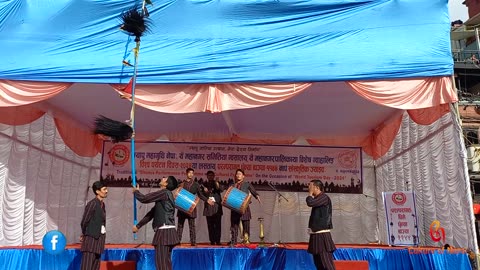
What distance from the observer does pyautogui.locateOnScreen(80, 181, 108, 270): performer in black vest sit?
4.27 m

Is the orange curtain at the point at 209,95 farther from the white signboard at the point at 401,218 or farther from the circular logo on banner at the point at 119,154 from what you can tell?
the circular logo on banner at the point at 119,154

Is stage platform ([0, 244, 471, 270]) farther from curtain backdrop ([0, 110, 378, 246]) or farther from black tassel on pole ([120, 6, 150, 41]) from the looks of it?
black tassel on pole ([120, 6, 150, 41])

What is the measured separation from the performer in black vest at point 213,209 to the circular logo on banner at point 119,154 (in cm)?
228

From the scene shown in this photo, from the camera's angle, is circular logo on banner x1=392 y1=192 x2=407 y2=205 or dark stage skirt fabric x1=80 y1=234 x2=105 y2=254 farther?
circular logo on banner x1=392 y1=192 x2=407 y2=205

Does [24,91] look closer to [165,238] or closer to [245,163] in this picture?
[165,238]

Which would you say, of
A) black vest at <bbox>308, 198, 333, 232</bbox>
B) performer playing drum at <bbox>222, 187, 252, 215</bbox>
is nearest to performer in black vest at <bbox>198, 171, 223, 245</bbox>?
performer playing drum at <bbox>222, 187, 252, 215</bbox>

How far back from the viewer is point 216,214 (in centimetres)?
681

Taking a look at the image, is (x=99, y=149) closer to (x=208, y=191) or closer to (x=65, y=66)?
(x=208, y=191)

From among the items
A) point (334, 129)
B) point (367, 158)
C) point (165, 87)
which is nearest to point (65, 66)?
point (165, 87)

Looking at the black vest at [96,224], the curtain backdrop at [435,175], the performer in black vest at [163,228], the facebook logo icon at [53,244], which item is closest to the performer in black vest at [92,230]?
the black vest at [96,224]

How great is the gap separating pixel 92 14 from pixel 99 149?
3.89 m

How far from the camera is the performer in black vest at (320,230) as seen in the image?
423cm

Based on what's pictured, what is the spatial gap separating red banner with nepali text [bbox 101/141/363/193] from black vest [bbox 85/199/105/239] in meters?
3.96

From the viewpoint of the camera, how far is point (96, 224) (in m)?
4.32
